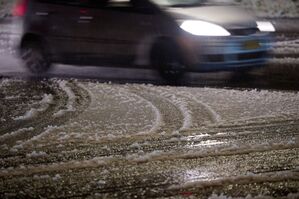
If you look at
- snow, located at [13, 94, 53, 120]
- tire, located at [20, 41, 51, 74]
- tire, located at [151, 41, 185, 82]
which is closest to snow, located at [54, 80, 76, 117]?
snow, located at [13, 94, 53, 120]

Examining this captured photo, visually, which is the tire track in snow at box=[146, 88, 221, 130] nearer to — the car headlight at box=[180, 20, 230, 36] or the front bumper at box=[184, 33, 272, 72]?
the front bumper at box=[184, 33, 272, 72]

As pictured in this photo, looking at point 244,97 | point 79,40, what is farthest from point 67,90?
point 244,97

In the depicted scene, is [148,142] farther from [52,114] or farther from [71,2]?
[71,2]

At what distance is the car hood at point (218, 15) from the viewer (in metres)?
8.27

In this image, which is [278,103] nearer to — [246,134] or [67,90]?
[246,134]

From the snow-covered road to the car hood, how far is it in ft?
3.72

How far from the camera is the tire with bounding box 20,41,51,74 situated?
9.89 m

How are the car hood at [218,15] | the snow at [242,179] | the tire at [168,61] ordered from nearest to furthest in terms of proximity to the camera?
the snow at [242,179], the car hood at [218,15], the tire at [168,61]

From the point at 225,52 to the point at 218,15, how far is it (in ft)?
2.18

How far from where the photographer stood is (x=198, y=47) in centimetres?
817

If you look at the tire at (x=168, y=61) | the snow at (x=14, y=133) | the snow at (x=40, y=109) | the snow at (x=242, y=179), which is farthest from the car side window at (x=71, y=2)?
the snow at (x=242, y=179)

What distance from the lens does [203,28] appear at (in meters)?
8.16

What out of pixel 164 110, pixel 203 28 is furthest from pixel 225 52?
pixel 164 110

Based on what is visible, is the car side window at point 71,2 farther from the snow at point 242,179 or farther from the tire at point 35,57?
the snow at point 242,179
